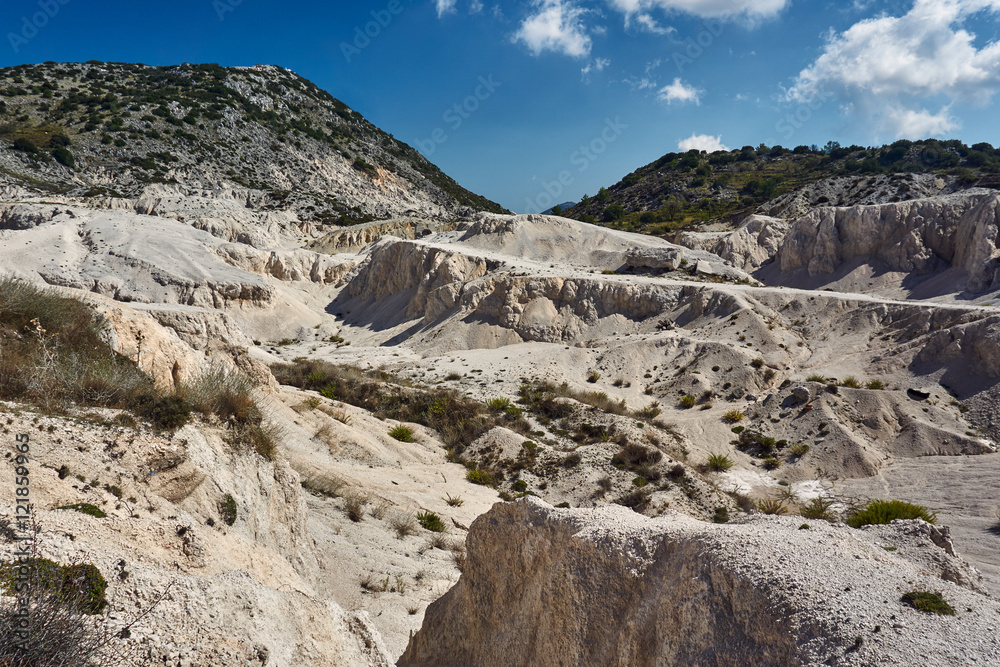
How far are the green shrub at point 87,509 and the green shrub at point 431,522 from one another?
21.0ft

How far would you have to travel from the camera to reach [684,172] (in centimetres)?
8488

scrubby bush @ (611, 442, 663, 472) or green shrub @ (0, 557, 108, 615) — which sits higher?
green shrub @ (0, 557, 108, 615)

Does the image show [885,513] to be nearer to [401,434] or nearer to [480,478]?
[480,478]

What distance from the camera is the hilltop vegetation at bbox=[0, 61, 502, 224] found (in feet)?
168

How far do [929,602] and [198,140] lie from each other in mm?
74645

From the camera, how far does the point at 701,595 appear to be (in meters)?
3.58

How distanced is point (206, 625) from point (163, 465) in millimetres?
1963

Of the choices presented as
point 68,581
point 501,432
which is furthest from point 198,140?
point 68,581

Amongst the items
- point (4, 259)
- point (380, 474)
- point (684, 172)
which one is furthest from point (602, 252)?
point (684, 172)

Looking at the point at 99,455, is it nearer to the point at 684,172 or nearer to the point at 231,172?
the point at 231,172

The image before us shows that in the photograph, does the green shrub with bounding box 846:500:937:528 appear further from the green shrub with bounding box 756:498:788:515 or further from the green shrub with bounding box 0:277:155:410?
the green shrub with bounding box 0:277:155:410

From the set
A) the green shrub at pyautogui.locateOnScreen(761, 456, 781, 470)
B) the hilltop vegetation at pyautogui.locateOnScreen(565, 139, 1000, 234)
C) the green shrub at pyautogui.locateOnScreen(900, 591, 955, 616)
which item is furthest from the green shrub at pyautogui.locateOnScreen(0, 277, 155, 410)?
the hilltop vegetation at pyautogui.locateOnScreen(565, 139, 1000, 234)

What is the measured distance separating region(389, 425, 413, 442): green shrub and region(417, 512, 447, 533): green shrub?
4.90m

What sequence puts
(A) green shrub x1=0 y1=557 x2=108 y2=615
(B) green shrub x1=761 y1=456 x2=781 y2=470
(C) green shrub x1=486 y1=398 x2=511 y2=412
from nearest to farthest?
(A) green shrub x1=0 y1=557 x2=108 y2=615
(B) green shrub x1=761 y1=456 x2=781 y2=470
(C) green shrub x1=486 y1=398 x2=511 y2=412
